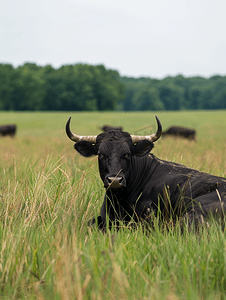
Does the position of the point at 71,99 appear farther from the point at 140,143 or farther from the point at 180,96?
the point at 140,143

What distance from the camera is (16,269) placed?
2707mm

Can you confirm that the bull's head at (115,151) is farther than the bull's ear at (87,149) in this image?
No

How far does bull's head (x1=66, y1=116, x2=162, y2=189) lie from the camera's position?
442 cm

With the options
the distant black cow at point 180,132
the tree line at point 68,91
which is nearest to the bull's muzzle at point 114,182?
the distant black cow at point 180,132

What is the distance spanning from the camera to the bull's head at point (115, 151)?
4422 mm

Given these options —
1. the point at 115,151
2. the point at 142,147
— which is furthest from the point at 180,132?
the point at 115,151

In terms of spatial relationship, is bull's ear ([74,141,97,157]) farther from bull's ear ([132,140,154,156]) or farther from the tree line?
the tree line

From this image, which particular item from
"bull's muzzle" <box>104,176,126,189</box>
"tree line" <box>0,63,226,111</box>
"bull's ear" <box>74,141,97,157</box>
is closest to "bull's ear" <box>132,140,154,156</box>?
"bull's ear" <box>74,141,97,157</box>

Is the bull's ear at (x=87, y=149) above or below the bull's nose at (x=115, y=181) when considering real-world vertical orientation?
above

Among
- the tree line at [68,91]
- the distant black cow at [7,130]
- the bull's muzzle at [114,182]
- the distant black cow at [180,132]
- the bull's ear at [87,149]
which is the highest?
the tree line at [68,91]

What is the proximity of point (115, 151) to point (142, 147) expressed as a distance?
0.52 meters

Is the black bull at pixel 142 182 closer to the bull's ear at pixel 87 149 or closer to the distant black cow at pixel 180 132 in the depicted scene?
the bull's ear at pixel 87 149

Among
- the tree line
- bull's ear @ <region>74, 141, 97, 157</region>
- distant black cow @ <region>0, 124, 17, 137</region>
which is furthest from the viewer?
the tree line

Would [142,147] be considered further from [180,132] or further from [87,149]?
[180,132]
